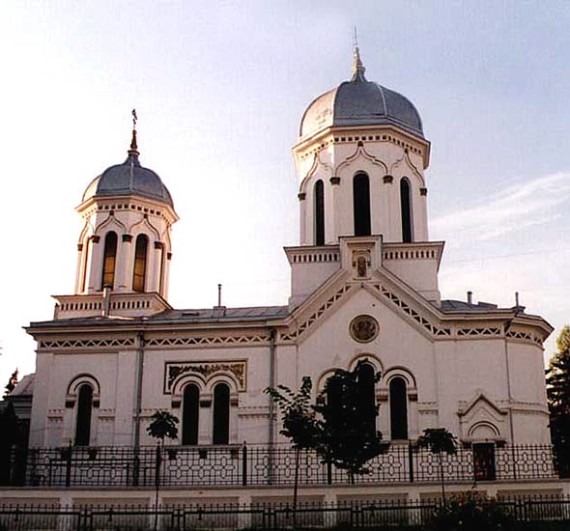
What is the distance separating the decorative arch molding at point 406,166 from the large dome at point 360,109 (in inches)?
43.3

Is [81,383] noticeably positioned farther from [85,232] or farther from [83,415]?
[85,232]

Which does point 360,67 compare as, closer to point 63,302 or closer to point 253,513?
point 63,302

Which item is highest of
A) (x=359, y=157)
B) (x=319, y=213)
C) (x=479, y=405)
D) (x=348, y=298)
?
(x=359, y=157)

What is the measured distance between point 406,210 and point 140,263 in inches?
410

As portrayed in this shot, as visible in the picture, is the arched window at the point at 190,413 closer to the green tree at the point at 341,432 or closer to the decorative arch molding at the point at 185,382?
the decorative arch molding at the point at 185,382

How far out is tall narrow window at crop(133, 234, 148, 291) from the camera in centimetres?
3080

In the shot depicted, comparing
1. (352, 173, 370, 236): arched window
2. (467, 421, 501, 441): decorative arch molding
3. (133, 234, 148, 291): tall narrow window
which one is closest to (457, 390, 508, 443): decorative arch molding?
(467, 421, 501, 441): decorative arch molding

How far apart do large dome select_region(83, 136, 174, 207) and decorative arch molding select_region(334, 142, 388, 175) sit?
25.6ft

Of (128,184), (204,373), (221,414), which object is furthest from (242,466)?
(128,184)

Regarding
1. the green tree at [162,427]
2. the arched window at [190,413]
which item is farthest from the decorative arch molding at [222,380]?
the green tree at [162,427]

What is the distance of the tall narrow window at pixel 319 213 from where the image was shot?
28478mm

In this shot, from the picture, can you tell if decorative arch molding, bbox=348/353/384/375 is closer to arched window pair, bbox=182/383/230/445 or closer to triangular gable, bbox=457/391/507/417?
triangular gable, bbox=457/391/507/417

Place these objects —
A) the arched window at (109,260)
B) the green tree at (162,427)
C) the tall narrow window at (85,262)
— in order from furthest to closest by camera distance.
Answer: the tall narrow window at (85,262) → the arched window at (109,260) → the green tree at (162,427)

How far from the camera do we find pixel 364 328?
84.1 ft
